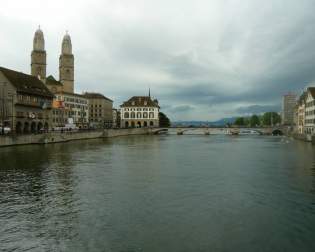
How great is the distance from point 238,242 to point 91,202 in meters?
9.56

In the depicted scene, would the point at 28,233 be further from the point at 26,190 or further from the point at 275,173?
the point at 275,173

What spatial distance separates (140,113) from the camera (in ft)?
557

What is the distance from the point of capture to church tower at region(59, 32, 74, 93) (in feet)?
501

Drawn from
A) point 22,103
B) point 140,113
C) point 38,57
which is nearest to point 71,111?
point 38,57

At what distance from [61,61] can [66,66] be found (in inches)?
141

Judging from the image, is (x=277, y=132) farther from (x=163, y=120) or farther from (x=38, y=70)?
(x=38, y=70)

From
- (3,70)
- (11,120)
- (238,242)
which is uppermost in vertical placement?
(3,70)

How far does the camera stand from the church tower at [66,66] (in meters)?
153

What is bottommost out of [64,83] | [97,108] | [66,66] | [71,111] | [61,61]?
[71,111]

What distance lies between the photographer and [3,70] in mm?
75625

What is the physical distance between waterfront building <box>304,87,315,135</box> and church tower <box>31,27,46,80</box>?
3756 inches

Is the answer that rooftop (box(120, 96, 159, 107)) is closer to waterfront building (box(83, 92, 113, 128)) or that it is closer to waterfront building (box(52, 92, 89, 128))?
waterfront building (box(83, 92, 113, 128))

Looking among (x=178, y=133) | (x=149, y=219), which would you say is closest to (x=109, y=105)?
(x=178, y=133)

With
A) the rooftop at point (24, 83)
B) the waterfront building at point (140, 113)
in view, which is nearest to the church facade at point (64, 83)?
the waterfront building at point (140, 113)
